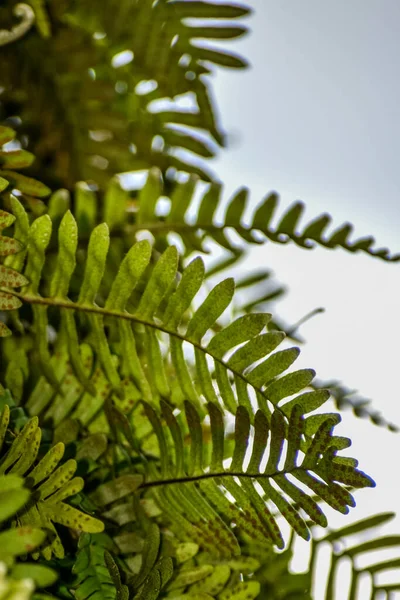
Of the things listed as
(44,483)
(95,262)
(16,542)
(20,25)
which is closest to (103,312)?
(95,262)

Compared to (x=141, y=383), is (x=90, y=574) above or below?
below

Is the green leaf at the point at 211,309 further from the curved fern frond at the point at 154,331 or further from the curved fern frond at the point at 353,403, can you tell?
the curved fern frond at the point at 353,403

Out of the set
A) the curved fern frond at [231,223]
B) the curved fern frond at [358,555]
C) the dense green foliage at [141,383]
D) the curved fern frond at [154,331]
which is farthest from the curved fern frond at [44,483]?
the curved fern frond at [231,223]

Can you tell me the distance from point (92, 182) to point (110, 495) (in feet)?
1.26

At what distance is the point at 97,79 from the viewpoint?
769 millimetres

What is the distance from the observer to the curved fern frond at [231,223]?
632 millimetres

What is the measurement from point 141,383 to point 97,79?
0.44 m

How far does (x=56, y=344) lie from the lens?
0.50 m

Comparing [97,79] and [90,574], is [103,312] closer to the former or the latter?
[90,574]

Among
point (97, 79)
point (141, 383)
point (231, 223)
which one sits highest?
point (97, 79)

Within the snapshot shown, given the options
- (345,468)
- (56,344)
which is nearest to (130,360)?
(56,344)

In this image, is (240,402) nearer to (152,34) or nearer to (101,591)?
(101,591)

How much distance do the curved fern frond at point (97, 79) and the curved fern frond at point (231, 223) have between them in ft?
0.30

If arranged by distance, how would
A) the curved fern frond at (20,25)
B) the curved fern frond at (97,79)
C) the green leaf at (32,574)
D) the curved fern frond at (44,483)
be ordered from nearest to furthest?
the green leaf at (32,574) < the curved fern frond at (44,483) < the curved fern frond at (20,25) < the curved fern frond at (97,79)
